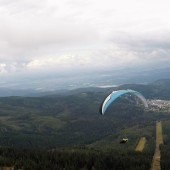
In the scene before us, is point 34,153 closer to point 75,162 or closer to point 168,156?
point 75,162

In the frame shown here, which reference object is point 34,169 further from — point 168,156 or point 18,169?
point 168,156

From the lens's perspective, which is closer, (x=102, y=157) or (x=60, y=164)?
(x=60, y=164)

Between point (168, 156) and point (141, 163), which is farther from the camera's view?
point (168, 156)

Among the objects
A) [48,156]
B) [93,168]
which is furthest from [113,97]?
[48,156]

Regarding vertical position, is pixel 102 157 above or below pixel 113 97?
below

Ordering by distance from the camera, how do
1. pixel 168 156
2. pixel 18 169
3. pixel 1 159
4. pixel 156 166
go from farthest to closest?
pixel 168 156 < pixel 156 166 < pixel 1 159 < pixel 18 169

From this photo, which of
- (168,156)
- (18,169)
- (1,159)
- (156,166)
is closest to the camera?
(18,169)

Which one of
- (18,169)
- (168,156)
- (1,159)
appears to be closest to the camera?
(18,169)

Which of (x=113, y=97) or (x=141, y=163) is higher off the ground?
(x=113, y=97)

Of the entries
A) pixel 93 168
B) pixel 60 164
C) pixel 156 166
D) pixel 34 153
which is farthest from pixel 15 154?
pixel 156 166
